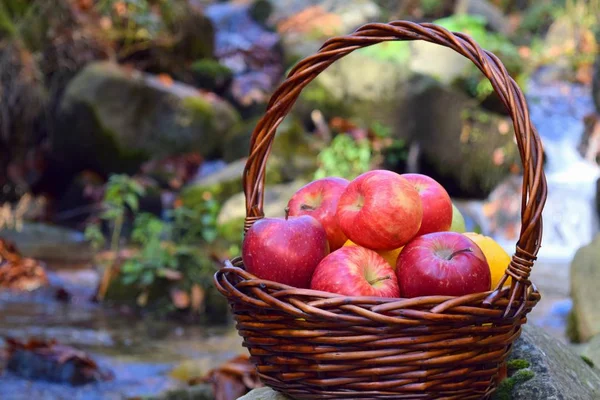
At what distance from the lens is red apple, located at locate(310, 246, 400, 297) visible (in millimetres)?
1452

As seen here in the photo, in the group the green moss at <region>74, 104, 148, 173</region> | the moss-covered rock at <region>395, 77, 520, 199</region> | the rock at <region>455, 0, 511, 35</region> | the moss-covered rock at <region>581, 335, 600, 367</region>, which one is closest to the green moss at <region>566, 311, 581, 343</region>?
the moss-covered rock at <region>581, 335, 600, 367</region>

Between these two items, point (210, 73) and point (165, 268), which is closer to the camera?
point (165, 268)

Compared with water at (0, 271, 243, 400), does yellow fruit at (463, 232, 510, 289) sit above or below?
above

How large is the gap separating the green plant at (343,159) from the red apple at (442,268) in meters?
6.11

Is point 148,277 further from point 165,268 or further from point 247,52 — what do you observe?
point 247,52

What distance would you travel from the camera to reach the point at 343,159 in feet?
25.9

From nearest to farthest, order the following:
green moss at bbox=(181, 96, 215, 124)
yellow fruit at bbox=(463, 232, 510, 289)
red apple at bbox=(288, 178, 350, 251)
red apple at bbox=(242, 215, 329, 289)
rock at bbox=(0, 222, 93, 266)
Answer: red apple at bbox=(242, 215, 329, 289) < yellow fruit at bbox=(463, 232, 510, 289) < red apple at bbox=(288, 178, 350, 251) < rock at bbox=(0, 222, 93, 266) < green moss at bbox=(181, 96, 215, 124)

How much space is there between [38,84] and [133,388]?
619cm

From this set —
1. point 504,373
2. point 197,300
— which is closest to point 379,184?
point 504,373

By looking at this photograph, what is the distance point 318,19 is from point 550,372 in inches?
478

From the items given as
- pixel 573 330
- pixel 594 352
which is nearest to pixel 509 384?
pixel 594 352

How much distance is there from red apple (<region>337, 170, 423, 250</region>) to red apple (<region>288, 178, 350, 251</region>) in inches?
4.5

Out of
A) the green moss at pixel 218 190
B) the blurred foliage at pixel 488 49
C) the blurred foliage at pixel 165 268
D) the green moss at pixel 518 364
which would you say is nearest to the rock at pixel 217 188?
the green moss at pixel 218 190

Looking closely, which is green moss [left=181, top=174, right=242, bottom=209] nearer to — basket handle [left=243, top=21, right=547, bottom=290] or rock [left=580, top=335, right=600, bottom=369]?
rock [left=580, top=335, right=600, bottom=369]
